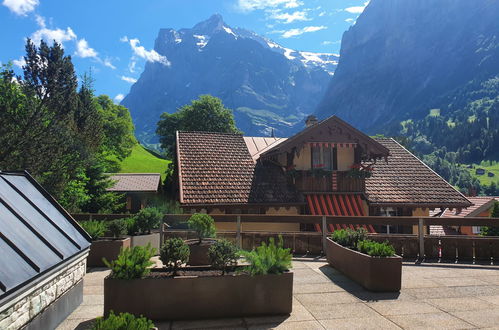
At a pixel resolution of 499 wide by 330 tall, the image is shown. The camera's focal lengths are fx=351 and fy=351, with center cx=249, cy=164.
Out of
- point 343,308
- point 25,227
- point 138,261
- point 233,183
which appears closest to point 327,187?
point 233,183

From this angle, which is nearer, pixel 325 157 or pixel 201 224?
pixel 201 224

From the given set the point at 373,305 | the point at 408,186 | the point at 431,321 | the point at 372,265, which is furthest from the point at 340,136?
the point at 431,321

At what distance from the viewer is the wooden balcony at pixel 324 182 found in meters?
18.9

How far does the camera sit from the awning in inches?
709

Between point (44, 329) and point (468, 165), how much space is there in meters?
177

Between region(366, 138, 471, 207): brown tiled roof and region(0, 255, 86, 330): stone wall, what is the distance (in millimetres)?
15573

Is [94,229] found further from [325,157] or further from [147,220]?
[325,157]

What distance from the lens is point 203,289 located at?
6.03 metres

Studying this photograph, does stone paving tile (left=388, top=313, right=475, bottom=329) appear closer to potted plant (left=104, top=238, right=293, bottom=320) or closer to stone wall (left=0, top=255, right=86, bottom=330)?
potted plant (left=104, top=238, right=293, bottom=320)

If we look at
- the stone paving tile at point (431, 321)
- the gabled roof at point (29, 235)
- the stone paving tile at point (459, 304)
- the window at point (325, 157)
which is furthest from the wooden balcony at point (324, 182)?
the gabled roof at point (29, 235)

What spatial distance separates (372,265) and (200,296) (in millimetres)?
3906

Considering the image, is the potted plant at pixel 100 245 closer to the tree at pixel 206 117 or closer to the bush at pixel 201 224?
the bush at pixel 201 224

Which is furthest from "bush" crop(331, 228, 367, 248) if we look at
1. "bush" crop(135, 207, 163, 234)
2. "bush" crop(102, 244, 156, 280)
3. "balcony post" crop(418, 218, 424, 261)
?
"bush" crop(135, 207, 163, 234)

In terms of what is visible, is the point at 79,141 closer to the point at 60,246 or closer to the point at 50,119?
the point at 50,119
